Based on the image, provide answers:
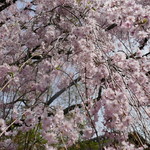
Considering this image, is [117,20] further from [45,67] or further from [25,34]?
[25,34]

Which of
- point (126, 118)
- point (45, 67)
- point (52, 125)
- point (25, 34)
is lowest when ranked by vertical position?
point (126, 118)

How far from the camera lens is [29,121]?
277cm

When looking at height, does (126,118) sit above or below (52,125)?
below

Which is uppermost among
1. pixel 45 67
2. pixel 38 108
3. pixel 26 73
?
pixel 26 73

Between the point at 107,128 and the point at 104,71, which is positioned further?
the point at 104,71

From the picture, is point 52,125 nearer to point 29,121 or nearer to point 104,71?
point 29,121

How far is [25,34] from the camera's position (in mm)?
4590

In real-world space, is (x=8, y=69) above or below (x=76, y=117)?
above

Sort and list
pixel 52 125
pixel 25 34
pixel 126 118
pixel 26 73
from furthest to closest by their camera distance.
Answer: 1. pixel 25 34
2. pixel 26 73
3. pixel 52 125
4. pixel 126 118

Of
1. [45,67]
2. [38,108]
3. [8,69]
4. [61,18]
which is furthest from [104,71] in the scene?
[61,18]

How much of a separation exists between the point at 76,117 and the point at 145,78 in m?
0.99

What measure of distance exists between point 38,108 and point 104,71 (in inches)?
31.8

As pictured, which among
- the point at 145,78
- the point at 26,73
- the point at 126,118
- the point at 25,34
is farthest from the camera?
the point at 25,34

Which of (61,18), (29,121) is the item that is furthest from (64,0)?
(29,121)
